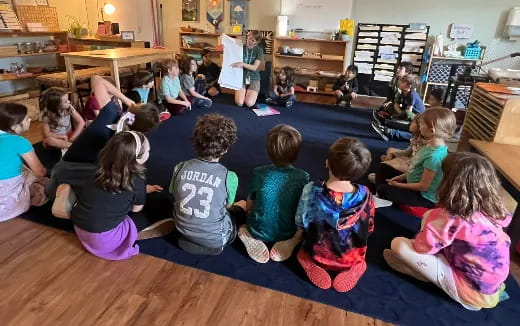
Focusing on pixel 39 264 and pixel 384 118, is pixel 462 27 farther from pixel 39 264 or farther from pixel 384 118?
pixel 39 264

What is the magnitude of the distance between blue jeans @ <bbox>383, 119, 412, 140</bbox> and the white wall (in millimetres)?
2370

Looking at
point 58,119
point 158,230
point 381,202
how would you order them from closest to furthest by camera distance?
point 158,230
point 381,202
point 58,119

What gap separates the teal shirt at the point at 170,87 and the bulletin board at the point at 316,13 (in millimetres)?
2291

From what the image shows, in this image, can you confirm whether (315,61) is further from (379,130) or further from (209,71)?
(379,130)

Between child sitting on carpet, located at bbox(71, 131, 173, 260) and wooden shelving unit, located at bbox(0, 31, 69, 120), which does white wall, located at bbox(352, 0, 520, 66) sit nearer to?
wooden shelving unit, located at bbox(0, 31, 69, 120)

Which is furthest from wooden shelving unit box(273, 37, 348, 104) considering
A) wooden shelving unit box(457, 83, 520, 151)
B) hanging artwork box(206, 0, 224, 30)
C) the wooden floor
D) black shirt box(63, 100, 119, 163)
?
the wooden floor

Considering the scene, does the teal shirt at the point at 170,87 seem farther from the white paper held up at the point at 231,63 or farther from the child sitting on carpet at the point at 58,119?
the child sitting on carpet at the point at 58,119

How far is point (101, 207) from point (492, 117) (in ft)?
8.27

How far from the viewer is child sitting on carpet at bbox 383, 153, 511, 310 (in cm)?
132

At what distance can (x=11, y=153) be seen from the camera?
183cm

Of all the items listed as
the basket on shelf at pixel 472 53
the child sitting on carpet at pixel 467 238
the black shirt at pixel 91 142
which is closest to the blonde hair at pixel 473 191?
the child sitting on carpet at pixel 467 238

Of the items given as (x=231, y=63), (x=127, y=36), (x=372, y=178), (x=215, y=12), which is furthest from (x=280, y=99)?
(x=127, y=36)

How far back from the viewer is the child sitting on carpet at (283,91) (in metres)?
4.65

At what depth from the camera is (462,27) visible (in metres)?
4.81
